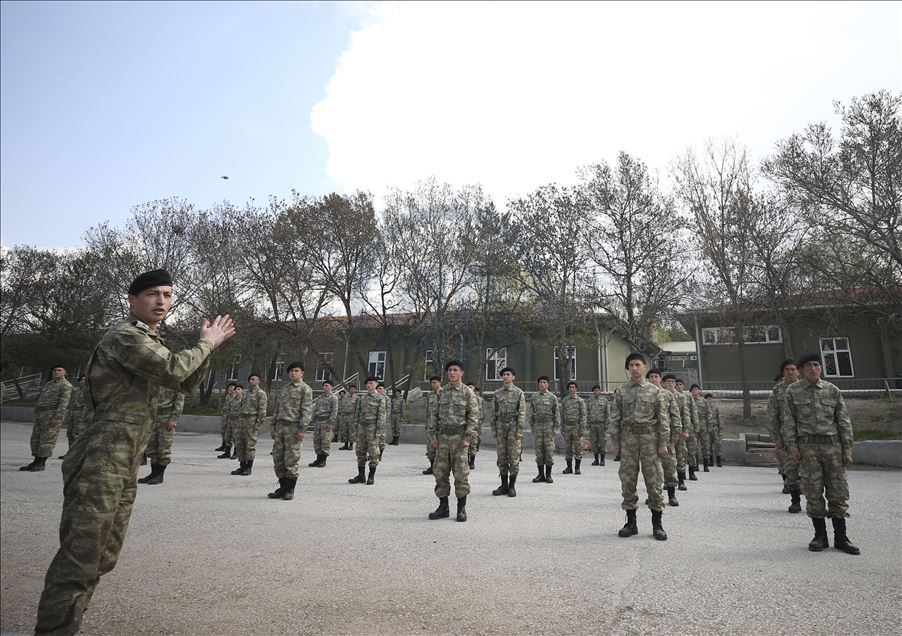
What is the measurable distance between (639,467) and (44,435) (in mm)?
11791

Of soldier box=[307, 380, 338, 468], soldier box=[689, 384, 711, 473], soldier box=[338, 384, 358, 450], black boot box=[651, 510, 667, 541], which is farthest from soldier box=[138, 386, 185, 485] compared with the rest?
soldier box=[689, 384, 711, 473]

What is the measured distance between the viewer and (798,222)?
63.2 feet

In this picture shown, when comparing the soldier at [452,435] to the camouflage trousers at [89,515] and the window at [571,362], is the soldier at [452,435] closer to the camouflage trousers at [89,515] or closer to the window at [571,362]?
the camouflage trousers at [89,515]

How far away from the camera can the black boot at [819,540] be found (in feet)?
17.4

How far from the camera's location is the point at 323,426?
13391 millimetres

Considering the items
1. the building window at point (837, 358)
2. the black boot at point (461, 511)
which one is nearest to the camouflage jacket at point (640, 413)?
the black boot at point (461, 511)

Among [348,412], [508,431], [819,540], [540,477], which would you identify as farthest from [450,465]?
[348,412]

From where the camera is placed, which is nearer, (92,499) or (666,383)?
(92,499)

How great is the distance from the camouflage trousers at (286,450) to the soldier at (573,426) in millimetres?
6699

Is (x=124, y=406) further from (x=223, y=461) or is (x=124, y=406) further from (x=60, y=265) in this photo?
(x=60, y=265)

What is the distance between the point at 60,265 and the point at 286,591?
43.0 m

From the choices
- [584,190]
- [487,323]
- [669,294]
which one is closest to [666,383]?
[669,294]

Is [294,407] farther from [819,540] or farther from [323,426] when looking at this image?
[819,540]

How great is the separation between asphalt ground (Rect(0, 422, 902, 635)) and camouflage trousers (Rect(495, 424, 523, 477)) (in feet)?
2.38
